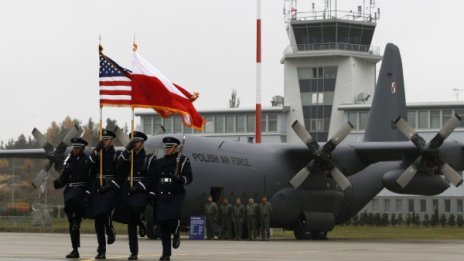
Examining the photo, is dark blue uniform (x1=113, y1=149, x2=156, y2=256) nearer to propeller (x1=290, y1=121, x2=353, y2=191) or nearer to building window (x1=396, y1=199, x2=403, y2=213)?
propeller (x1=290, y1=121, x2=353, y2=191)

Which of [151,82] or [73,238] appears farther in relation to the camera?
[151,82]

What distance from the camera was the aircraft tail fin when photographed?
37.5 meters

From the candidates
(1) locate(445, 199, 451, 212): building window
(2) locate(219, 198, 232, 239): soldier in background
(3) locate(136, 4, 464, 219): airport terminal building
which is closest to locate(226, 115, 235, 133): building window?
(3) locate(136, 4, 464, 219): airport terminal building

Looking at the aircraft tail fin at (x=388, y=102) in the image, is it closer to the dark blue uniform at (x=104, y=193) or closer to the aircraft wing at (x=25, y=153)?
the aircraft wing at (x=25, y=153)

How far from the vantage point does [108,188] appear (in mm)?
15680

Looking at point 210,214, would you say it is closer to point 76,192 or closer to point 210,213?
point 210,213

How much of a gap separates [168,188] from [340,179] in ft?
53.8

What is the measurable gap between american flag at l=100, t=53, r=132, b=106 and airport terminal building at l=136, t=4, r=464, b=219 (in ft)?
160

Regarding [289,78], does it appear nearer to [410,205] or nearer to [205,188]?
[410,205]

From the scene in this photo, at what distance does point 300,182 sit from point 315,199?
5.79ft

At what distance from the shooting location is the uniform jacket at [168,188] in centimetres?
1543

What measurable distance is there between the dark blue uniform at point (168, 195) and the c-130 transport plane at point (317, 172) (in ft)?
43.2

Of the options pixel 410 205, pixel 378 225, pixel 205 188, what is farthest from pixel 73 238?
pixel 410 205

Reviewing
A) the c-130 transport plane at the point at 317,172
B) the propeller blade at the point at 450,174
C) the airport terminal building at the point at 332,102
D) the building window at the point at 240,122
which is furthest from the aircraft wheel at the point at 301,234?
the building window at the point at 240,122
